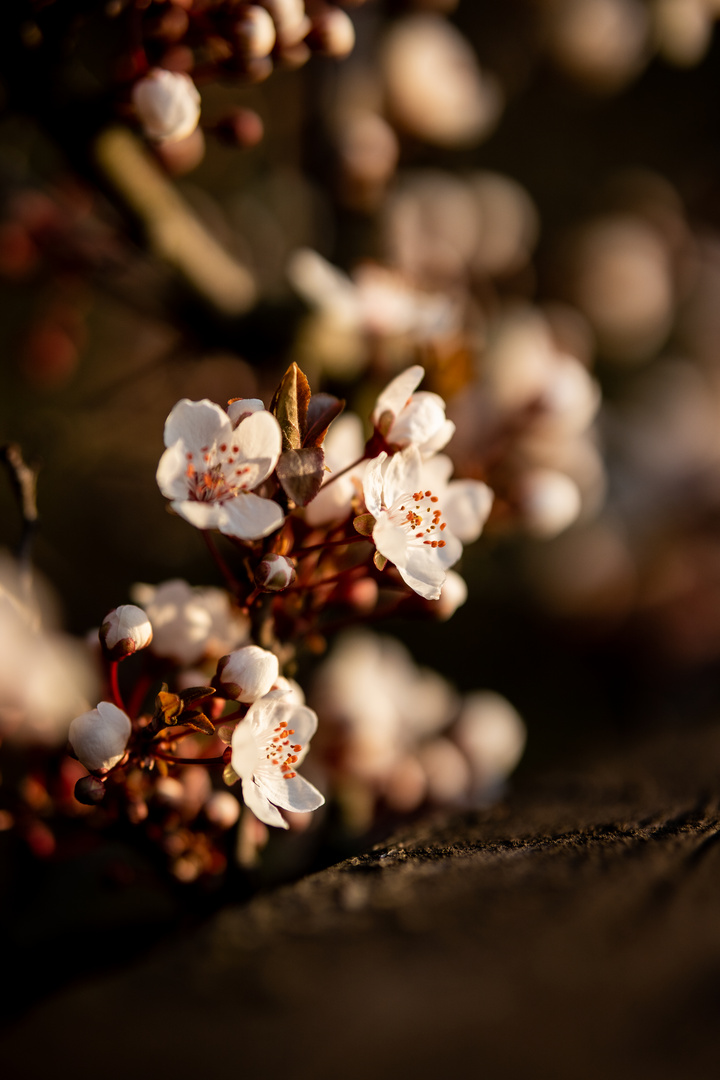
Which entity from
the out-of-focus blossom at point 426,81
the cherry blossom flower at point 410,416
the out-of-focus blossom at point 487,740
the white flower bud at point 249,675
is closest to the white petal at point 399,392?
the cherry blossom flower at point 410,416

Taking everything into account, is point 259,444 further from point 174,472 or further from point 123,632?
point 123,632

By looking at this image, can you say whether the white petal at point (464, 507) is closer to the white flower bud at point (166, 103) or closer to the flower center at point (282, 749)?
the flower center at point (282, 749)

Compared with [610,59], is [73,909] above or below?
→ below

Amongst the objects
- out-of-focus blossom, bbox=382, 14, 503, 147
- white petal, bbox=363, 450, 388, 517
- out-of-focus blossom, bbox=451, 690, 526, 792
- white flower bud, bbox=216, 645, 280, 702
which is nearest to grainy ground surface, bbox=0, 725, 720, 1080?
white flower bud, bbox=216, 645, 280, 702

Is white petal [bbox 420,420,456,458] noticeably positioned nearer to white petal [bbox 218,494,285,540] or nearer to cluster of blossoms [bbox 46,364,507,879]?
cluster of blossoms [bbox 46,364,507,879]

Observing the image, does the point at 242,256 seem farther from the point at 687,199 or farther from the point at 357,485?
the point at 687,199

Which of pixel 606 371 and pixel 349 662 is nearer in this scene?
pixel 349 662

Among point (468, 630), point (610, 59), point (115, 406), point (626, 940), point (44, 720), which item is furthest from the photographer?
point (468, 630)

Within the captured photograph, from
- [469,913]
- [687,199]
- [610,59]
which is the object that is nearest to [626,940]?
[469,913]
